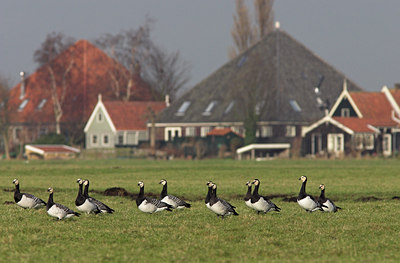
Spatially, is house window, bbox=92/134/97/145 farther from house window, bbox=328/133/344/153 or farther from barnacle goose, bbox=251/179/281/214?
barnacle goose, bbox=251/179/281/214

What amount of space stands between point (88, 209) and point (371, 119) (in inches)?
2602

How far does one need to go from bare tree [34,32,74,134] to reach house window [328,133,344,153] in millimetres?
39900

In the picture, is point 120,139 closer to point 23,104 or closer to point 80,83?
point 80,83

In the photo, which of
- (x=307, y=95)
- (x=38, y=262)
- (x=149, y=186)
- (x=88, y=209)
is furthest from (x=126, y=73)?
(x=38, y=262)

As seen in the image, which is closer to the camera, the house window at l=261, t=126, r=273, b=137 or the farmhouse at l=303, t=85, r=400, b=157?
the farmhouse at l=303, t=85, r=400, b=157

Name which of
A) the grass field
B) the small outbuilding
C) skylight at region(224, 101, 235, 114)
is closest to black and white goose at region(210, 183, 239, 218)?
the grass field

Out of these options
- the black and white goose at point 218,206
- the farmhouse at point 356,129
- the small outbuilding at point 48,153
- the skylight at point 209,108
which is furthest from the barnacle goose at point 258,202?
the skylight at point 209,108

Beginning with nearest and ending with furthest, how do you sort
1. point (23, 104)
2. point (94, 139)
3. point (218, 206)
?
point (218, 206) < point (94, 139) < point (23, 104)

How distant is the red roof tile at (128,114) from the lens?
10469 cm

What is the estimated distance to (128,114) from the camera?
106 m

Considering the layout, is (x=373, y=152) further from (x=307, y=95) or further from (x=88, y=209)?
(x=88, y=209)

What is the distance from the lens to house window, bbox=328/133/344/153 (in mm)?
83062

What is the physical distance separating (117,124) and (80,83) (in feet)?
42.4

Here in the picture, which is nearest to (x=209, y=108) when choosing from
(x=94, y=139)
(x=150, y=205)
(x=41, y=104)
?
(x=94, y=139)
